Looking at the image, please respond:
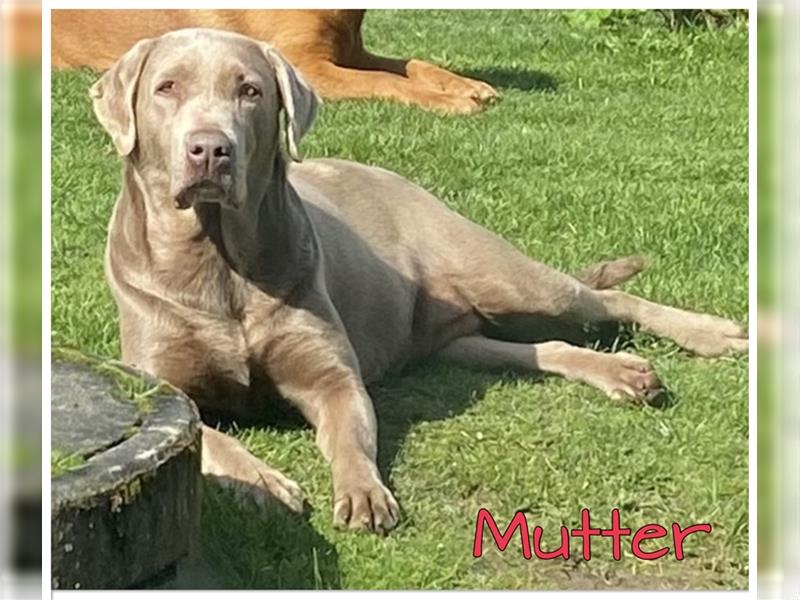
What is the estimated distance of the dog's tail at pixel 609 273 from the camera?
5.00 m

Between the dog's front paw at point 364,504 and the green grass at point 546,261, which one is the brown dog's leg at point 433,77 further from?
the dog's front paw at point 364,504

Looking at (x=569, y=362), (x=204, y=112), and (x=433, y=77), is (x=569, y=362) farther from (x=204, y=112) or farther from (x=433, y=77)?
(x=433, y=77)

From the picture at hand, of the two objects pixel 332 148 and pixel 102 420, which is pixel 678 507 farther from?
pixel 332 148

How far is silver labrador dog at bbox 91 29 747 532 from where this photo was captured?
147 inches

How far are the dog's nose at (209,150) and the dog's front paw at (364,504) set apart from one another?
75cm

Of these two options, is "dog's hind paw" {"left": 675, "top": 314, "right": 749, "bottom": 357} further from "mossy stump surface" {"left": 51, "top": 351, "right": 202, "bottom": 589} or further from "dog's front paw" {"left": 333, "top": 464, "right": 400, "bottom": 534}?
"mossy stump surface" {"left": 51, "top": 351, "right": 202, "bottom": 589}

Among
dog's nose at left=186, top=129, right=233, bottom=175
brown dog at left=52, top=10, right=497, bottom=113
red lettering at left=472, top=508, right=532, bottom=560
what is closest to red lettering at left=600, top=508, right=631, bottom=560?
red lettering at left=472, top=508, right=532, bottom=560

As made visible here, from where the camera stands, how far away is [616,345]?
479 cm

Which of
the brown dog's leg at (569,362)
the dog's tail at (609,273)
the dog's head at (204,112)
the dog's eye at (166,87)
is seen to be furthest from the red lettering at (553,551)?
the dog's tail at (609,273)

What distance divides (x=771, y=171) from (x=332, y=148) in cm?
275

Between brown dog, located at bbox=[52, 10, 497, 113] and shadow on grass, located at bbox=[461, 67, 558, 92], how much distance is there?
182 mm
